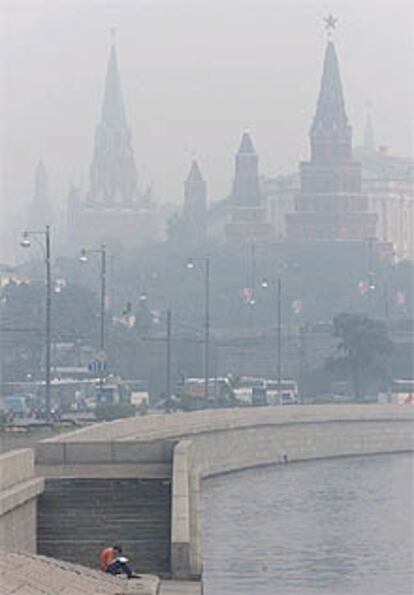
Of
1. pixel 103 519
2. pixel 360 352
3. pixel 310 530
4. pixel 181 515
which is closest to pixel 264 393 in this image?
pixel 360 352

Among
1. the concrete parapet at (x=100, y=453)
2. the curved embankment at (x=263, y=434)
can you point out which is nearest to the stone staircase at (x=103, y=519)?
the curved embankment at (x=263, y=434)

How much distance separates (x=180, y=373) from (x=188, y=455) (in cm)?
10492

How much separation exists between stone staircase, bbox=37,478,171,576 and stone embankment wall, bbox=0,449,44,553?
0.44 metres

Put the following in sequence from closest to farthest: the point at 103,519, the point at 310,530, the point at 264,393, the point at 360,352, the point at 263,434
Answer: the point at 103,519 → the point at 310,530 → the point at 263,434 → the point at 264,393 → the point at 360,352

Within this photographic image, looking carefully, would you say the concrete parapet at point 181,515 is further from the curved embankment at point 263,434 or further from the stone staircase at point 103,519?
the stone staircase at point 103,519

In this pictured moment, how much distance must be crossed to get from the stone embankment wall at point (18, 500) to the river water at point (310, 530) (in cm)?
396

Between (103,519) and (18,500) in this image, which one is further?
(103,519)

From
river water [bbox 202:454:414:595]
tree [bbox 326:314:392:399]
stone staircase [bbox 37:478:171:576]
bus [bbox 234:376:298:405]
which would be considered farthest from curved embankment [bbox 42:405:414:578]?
tree [bbox 326:314:392:399]

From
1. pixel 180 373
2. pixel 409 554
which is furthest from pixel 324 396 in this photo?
pixel 409 554

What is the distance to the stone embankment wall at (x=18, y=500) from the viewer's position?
37969 millimetres

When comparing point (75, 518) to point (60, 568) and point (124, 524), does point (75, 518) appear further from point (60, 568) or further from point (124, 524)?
point (60, 568)

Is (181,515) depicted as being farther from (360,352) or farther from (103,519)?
(360,352)

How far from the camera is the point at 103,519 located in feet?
142

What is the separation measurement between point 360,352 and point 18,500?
10447 centimetres
